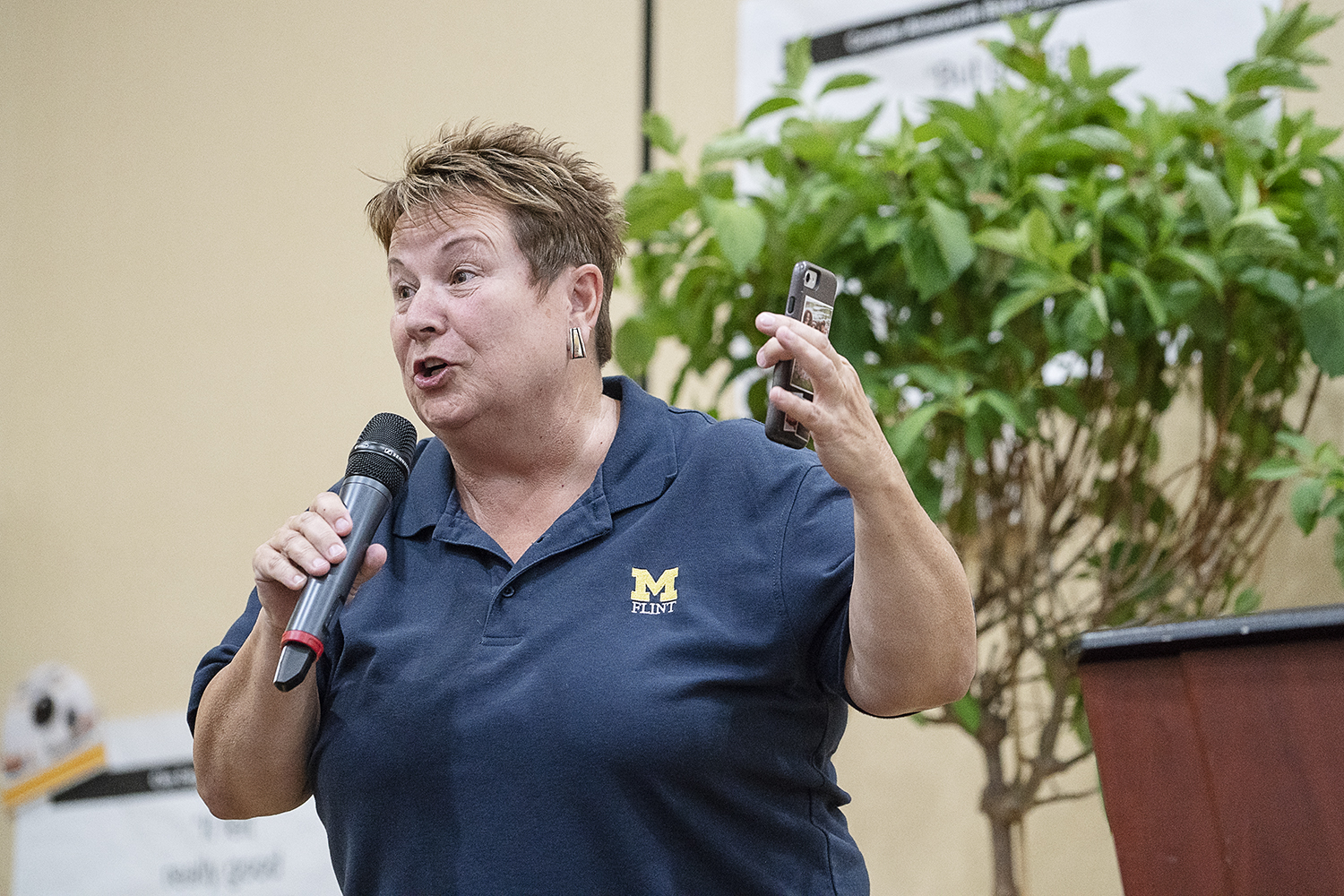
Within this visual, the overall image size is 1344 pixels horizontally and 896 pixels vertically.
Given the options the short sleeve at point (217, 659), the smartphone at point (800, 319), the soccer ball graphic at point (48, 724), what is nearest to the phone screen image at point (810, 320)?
the smartphone at point (800, 319)

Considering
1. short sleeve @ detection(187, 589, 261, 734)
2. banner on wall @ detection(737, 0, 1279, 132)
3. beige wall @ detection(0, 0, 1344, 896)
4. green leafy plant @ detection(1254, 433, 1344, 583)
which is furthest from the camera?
beige wall @ detection(0, 0, 1344, 896)

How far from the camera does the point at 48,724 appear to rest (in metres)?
2.79

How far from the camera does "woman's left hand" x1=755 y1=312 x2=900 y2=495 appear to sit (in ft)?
3.10

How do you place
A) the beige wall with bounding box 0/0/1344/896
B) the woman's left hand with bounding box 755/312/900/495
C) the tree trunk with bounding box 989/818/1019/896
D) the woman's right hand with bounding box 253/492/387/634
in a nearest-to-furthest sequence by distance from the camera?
1. the woman's left hand with bounding box 755/312/900/495
2. the woman's right hand with bounding box 253/492/387/634
3. the tree trunk with bounding box 989/818/1019/896
4. the beige wall with bounding box 0/0/1344/896

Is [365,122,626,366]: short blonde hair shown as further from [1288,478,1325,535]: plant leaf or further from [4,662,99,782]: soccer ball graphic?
[4,662,99,782]: soccer ball graphic

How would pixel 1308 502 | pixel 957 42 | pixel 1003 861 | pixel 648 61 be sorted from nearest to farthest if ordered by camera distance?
pixel 1308 502, pixel 1003 861, pixel 957 42, pixel 648 61

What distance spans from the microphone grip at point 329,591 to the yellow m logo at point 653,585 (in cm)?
24

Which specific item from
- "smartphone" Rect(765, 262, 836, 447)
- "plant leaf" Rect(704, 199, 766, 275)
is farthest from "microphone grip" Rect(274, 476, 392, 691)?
"plant leaf" Rect(704, 199, 766, 275)

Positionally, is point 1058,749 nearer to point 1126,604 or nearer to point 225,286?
point 1126,604

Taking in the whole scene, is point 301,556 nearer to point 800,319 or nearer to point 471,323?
point 471,323

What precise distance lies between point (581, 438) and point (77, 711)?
6.59 feet

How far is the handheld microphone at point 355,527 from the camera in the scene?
99cm

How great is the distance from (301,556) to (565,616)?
0.24m

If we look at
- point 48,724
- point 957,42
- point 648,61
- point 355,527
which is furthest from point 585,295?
point 48,724
